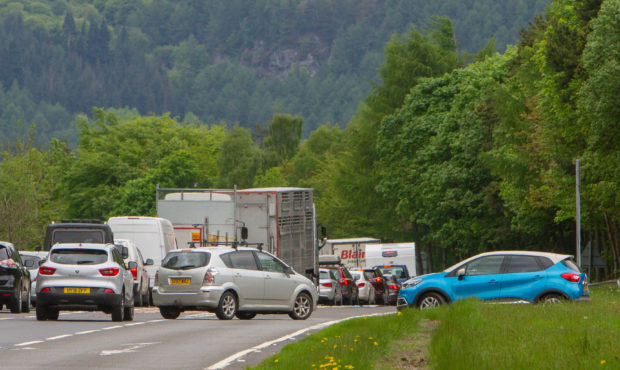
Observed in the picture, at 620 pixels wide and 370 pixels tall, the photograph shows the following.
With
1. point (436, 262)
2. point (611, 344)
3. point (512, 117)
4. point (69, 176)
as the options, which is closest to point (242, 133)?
point (69, 176)

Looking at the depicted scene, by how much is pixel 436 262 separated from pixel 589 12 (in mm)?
44599

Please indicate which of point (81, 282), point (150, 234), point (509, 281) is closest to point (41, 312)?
point (81, 282)

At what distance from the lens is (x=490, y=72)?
63.2 metres

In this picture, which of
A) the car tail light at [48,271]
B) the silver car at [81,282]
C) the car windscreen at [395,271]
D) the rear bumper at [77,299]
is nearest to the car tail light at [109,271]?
the silver car at [81,282]

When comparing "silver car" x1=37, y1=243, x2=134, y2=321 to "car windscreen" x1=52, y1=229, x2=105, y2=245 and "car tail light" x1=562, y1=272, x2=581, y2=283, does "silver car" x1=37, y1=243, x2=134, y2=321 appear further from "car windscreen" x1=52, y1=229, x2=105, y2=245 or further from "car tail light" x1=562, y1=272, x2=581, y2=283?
"car tail light" x1=562, y1=272, x2=581, y2=283

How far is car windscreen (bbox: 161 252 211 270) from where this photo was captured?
25484 mm

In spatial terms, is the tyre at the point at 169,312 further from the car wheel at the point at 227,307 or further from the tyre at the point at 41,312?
the tyre at the point at 41,312

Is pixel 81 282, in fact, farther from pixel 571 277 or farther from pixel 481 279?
pixel 571 277

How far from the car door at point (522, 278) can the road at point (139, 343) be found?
4360mm

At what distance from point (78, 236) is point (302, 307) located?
6.33m

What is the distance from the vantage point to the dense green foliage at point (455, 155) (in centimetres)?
→ 4103

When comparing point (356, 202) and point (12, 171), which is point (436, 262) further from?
point (12, 171)

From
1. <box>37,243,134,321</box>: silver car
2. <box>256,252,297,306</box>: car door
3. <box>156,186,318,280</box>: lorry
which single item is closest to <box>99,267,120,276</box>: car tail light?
<box>37,243,134,321</box>: silver car

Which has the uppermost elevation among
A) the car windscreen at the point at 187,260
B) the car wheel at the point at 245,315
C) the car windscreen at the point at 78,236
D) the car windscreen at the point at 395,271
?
the car windscreen at the point at 395,271
